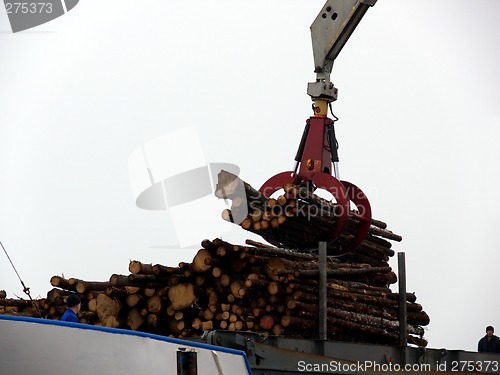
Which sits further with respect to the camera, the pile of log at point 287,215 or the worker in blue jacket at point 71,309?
the pile of log at point 287,215

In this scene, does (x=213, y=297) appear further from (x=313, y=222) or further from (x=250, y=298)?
(x=313, y=222)

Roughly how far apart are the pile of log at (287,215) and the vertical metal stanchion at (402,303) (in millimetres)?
983

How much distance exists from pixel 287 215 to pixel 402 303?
2105 millimetres

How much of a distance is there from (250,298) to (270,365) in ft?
4.47

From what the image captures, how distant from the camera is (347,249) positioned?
13.8 m

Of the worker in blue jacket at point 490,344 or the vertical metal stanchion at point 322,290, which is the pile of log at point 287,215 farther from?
the worker in blue jacket at point 490,344

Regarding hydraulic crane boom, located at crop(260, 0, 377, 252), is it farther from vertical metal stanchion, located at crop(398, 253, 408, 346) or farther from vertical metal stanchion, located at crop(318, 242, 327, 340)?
vertical metal stanchion, located at crop(318, 242, 327, 340)

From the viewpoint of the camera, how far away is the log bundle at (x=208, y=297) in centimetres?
1137

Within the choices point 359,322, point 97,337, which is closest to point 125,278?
point 359,322

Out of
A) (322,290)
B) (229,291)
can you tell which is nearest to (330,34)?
(322,290)

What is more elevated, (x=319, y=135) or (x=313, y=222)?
(x=319, y=135)

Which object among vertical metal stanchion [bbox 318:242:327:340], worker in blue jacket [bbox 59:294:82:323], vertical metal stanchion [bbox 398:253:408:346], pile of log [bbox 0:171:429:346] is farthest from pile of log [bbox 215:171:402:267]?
worker in blue jacket [bbox 59:294:82:323]

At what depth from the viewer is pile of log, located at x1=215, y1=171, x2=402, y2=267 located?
11.5 m

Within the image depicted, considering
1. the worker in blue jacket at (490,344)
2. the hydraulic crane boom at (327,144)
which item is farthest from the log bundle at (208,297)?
the worker in blue jacket at (490,344)
